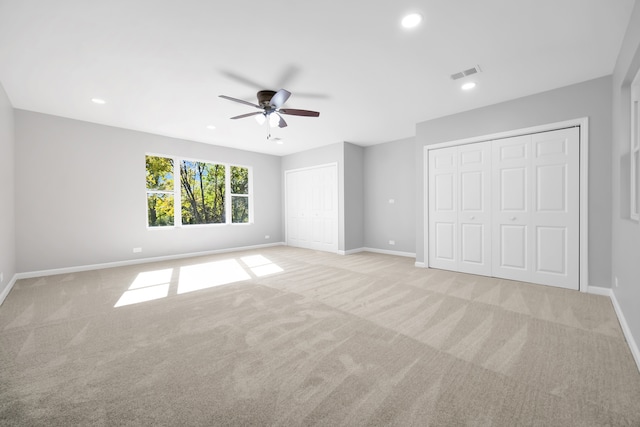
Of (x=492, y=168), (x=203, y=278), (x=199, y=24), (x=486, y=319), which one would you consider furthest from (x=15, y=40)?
(x=492, y=168)

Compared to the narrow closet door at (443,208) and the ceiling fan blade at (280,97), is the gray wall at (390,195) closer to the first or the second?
the narrow closet door at (443,208)

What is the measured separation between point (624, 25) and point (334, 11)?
8.74 feet

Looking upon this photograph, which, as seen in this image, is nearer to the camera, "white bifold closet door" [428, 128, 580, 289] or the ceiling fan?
the ceiling fan

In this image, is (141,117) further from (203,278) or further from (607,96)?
(607,96)

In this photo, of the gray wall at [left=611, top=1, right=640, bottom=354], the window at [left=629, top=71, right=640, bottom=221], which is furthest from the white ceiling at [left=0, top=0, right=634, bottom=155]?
the window at [left=629, top=71, right=640, bottom=221]

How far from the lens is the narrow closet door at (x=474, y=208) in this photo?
13.9 ft

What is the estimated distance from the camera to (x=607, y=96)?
10.8ft

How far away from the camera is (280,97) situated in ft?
10.6

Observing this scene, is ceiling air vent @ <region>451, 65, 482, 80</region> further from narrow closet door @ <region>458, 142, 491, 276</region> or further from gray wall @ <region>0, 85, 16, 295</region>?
gray wall @ <region>0, 85, 16, 295</region>

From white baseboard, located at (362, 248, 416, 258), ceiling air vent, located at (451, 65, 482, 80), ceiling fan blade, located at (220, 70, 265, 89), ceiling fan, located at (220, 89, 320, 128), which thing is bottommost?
white baseboard, located at (362, 248, 416, 258)

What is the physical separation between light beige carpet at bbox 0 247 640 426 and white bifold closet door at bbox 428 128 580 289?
54 cm

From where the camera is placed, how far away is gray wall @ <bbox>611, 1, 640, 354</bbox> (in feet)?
6.91

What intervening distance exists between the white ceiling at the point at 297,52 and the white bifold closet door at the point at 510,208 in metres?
0.83

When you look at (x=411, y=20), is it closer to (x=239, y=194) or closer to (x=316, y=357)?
(x=316, y=357)
